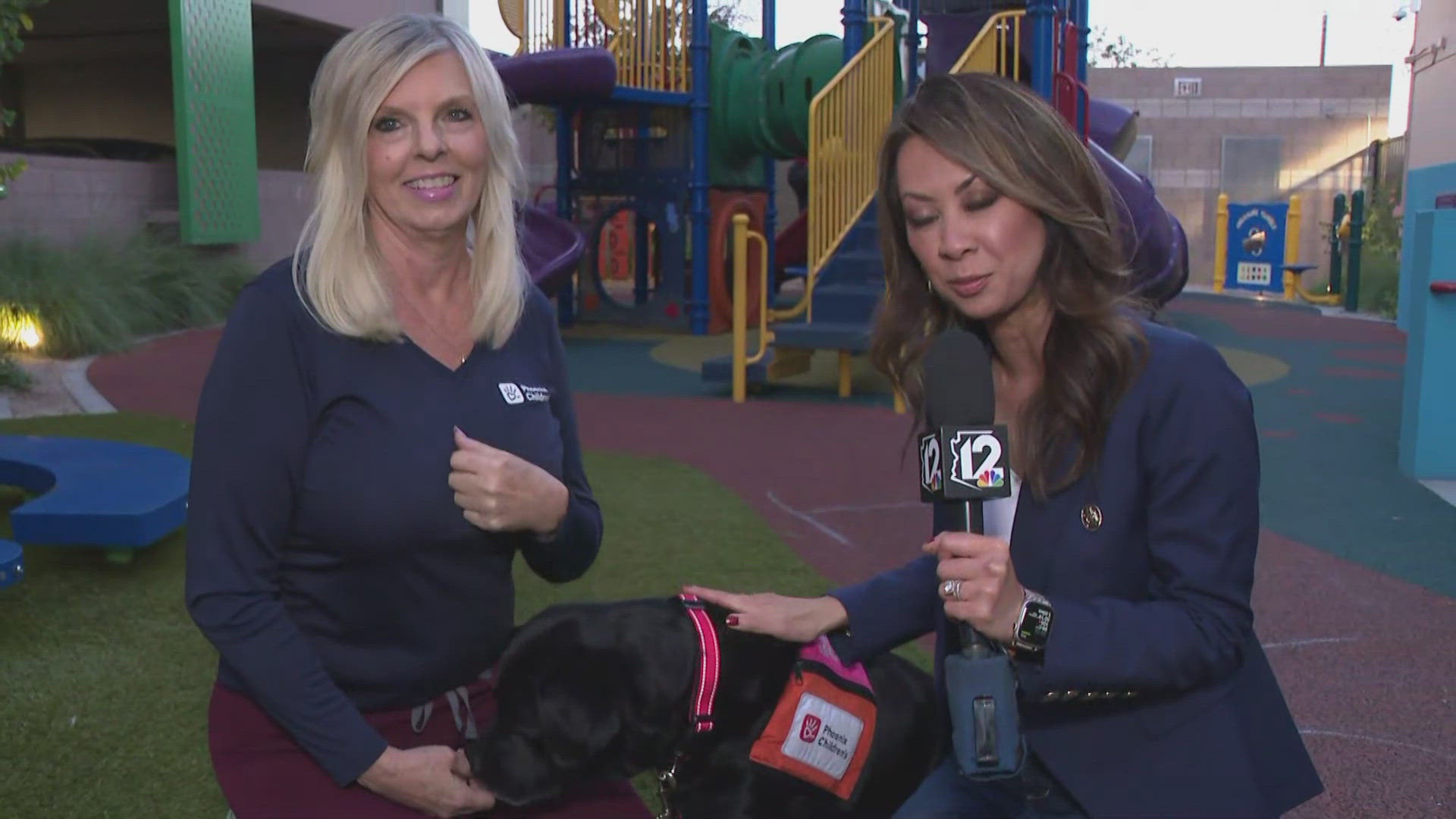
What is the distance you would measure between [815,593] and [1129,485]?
3.05m

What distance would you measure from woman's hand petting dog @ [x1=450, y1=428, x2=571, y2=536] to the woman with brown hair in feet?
2.29

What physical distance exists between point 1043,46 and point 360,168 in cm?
883

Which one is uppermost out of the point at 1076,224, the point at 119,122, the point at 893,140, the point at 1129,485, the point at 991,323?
the point at 119,122

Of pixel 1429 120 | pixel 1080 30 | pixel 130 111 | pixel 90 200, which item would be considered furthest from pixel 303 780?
pixel 130 111

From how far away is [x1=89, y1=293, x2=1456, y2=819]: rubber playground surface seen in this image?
153 inches

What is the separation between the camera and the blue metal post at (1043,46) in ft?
33.4

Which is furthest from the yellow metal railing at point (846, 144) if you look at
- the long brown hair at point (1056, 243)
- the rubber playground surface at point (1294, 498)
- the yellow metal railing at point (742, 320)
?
the long brown hair at point (1056, 243)

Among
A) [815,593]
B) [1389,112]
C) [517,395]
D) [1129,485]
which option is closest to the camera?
[1129,485]

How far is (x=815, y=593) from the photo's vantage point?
4.90m

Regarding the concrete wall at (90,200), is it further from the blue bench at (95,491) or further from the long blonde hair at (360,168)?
the long blonde hair at (360,168)

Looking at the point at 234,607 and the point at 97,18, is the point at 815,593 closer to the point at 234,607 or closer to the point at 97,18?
the point at 234,607

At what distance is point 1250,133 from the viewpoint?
2761 centimetres

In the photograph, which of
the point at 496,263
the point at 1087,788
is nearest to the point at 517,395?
the point at 496,263

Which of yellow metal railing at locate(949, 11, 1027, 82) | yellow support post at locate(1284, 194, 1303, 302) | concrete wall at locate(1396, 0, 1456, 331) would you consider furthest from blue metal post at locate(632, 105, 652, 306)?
yellow support post at locate(1284, 194, 1303, 302)
